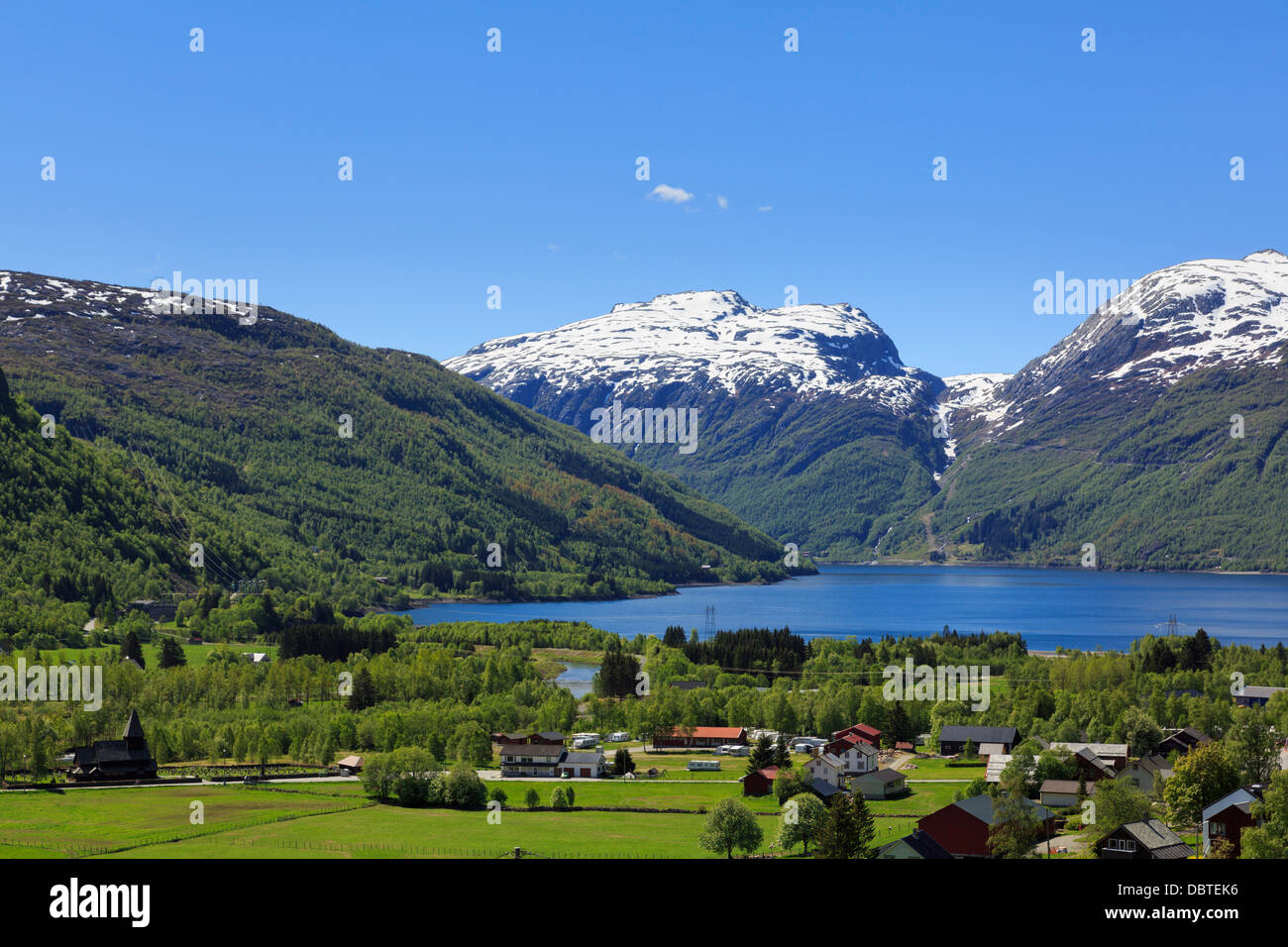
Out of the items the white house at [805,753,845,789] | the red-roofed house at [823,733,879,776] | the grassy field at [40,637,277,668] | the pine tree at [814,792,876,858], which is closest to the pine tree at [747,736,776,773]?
the white house at [805,753,845,789]

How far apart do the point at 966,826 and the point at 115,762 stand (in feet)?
158

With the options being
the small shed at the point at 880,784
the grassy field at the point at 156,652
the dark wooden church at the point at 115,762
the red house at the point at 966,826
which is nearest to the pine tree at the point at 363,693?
the grassy field at the point at 156,652

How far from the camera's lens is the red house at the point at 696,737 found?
281 feet

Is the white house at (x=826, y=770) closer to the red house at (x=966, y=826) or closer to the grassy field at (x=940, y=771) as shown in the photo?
the grassy field at (x=940, y=771)

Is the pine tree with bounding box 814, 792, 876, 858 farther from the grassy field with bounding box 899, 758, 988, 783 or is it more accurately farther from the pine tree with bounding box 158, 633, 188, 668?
the pine tree with bounding box 158, 633, 188, 668

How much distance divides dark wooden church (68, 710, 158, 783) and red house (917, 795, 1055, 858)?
44.3 m

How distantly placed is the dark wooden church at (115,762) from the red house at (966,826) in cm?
4433

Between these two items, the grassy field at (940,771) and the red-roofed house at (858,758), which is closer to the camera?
the grassy field at (940,771)

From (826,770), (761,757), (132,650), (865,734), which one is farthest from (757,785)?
(132,650)

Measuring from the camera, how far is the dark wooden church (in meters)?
69.0

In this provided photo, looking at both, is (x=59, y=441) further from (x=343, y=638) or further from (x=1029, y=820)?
(x=1029, y=820)

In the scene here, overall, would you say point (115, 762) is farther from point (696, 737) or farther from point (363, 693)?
point (696, 737)

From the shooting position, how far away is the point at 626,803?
6066 centimetres
